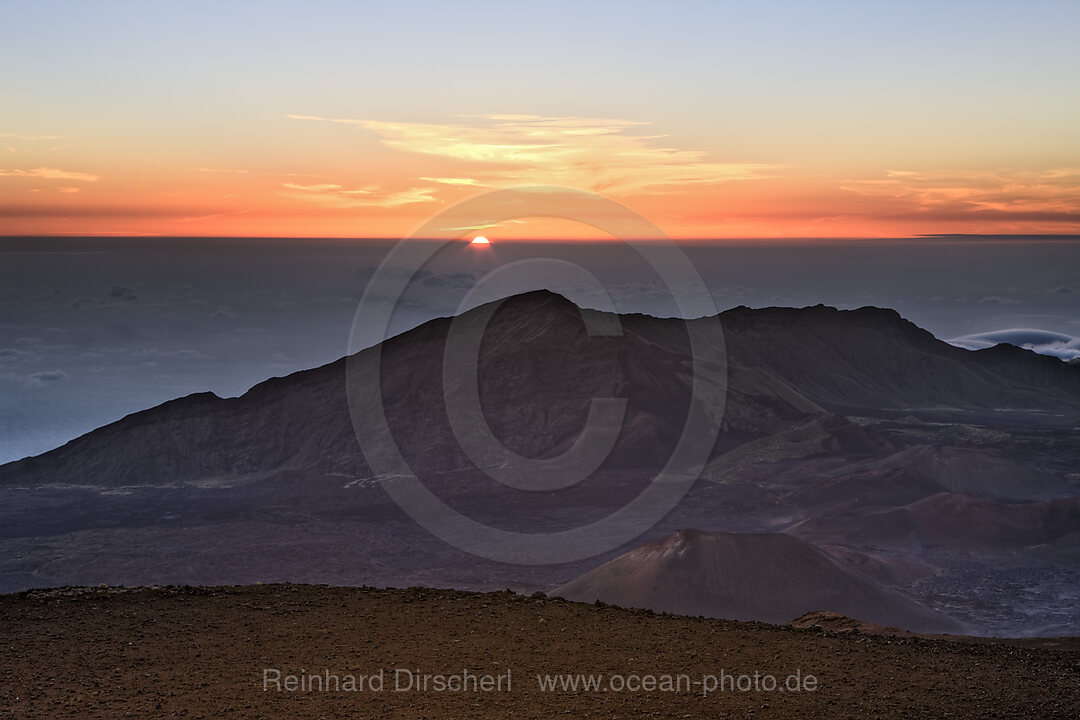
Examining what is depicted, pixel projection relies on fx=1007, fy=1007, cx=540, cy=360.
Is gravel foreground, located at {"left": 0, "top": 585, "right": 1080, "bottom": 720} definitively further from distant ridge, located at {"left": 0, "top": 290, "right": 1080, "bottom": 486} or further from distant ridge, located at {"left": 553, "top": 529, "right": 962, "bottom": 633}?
distant ridge, located at {"left": 0, "top": 290, "right": 1080, "bottom": 486}

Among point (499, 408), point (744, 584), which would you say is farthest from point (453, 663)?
point (499, 408)

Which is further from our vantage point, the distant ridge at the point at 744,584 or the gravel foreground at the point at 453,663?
the distant ridge at the point at 744,584

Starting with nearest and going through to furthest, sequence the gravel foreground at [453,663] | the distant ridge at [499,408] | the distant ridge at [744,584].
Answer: the gravel foreground at [453,663]
the distant ridge at [744,584]
the distant ridge at [499,408]

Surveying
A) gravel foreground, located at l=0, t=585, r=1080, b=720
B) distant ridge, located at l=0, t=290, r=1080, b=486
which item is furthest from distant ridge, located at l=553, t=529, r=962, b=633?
distant ridge, located at l=0, t=290, r=1080, b=486

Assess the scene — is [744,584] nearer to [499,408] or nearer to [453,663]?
[453,663]

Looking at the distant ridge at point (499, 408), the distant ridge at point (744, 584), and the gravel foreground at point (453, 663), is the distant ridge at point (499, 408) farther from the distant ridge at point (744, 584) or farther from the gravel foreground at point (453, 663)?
the gravel foreground at point (453, 663)

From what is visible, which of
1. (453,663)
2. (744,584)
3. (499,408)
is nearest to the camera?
(453,663)

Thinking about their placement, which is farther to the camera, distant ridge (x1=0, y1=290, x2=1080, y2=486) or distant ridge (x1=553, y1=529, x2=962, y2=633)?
distant ridge (x1=0, y1=290, x2=1080, y2=486)

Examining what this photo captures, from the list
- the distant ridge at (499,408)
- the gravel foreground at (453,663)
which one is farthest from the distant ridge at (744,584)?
the distant ridge at (499,408)

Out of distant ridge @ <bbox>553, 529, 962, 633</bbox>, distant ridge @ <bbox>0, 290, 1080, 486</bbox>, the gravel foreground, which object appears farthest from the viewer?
distant ridge @ <bbox>0, 290, 1080, 486</bbox>

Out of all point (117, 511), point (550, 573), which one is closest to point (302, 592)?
point (550, 573)
